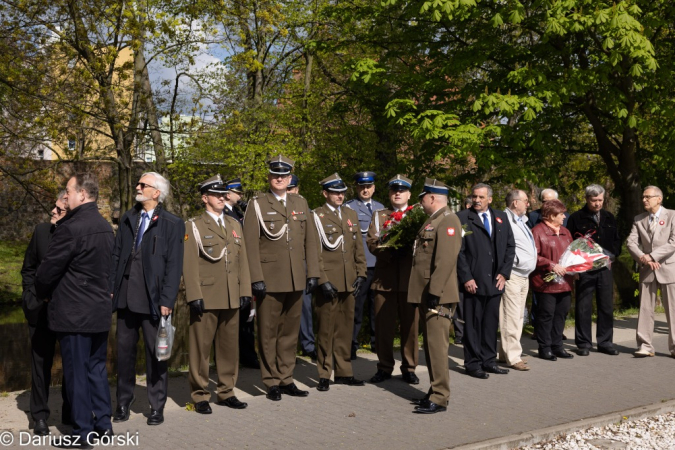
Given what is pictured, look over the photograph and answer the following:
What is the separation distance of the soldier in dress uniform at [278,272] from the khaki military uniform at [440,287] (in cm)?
131

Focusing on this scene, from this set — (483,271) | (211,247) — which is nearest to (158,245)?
(211,247)

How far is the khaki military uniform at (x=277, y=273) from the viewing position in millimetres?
8242

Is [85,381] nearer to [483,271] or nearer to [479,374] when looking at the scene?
[479,374]

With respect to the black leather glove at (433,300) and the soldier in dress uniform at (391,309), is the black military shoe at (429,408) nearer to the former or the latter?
the black leather glove at (433,300)

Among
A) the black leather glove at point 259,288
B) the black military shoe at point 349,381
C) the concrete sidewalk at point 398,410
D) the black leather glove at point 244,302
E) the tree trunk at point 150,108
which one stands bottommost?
the concrete sidewalk at point 398,410

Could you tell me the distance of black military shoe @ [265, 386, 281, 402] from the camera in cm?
804

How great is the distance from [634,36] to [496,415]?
8727 millimetres

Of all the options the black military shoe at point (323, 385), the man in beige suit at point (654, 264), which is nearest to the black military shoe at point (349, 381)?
the black military shoe at point (323, 385)

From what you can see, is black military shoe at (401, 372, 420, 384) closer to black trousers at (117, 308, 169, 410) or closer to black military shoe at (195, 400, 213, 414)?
black military shoe at (195, 400, 213, 414)

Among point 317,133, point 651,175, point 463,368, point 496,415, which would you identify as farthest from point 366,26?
point 496,415

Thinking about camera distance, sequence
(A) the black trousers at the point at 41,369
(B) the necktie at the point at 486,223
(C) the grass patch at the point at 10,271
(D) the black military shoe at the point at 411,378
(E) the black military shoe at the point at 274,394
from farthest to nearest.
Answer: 1. (C) the grass patch at the point at 10,271
2. (B) the necktie at the point at 486,223
3. (D) the black military shoe at the point at 411,378
4. (E) the black military shoe at the point at 274,394
5. (A) the black trousers at the point at 41,369

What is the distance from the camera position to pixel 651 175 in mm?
17250

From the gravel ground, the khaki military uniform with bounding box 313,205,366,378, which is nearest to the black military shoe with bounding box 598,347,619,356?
the gravel ground

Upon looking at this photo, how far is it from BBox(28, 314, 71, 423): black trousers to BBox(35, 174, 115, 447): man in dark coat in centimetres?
52
